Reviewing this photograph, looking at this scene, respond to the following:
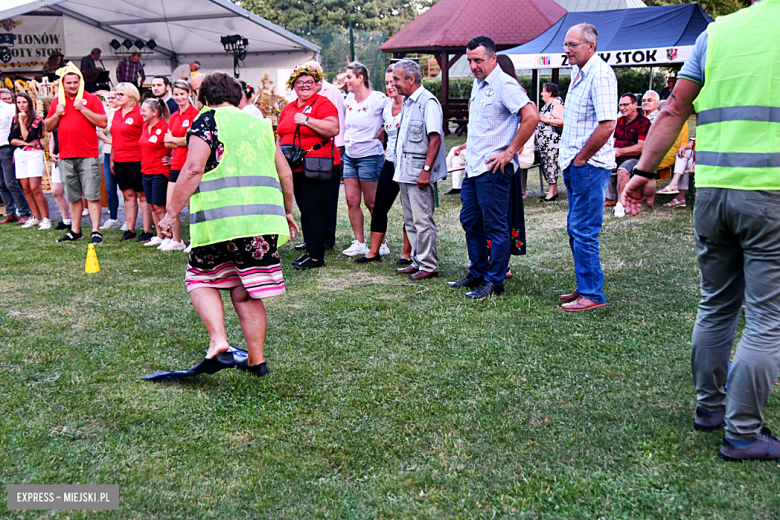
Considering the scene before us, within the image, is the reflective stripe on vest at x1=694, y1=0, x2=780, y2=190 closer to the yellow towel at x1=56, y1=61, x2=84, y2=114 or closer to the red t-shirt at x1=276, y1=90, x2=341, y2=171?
the red t-shirt at x1=276, y1=90, x2=341, y2=171

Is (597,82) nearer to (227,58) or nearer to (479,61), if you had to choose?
(479,61)

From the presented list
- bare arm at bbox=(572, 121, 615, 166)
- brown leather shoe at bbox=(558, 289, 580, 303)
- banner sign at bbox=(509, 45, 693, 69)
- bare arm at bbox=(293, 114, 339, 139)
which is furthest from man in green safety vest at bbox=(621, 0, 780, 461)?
banner sign at bbox=(509, 45, 693, 69)

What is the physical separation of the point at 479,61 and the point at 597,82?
964 mm

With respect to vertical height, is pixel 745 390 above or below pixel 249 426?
above

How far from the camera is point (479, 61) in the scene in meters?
5.11

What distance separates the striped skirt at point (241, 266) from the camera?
11.9 feet

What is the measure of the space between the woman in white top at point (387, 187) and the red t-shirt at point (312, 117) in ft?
1.81

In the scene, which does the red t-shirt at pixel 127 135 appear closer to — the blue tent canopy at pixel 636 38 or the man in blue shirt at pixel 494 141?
the man in blue shirt at pixel 494 141

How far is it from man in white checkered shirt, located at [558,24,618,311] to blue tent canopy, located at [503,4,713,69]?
6931 mm

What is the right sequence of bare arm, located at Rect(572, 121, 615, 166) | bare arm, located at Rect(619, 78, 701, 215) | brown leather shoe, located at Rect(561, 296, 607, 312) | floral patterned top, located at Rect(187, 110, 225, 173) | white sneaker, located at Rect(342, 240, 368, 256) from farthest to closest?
white sneaker, located at Rect(342, 240, 368, 256) → brown leather shoe, located at Rect(561, 296, 607, 312) → bare arm, located at Rect(572, 121, 615, 166) → floral patterned top, located at Rect(187, 110, 225, 173) → bare arm, located at Rect(619, 78, 701, 215)

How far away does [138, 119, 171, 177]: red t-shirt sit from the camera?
751 cm

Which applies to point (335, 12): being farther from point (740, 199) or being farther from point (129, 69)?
point (740, 199)

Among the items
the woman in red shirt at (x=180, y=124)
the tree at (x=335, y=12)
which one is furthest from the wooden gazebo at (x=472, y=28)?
the tree at (x=335, y=12)

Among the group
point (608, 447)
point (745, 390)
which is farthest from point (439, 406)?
point (745, 390)
